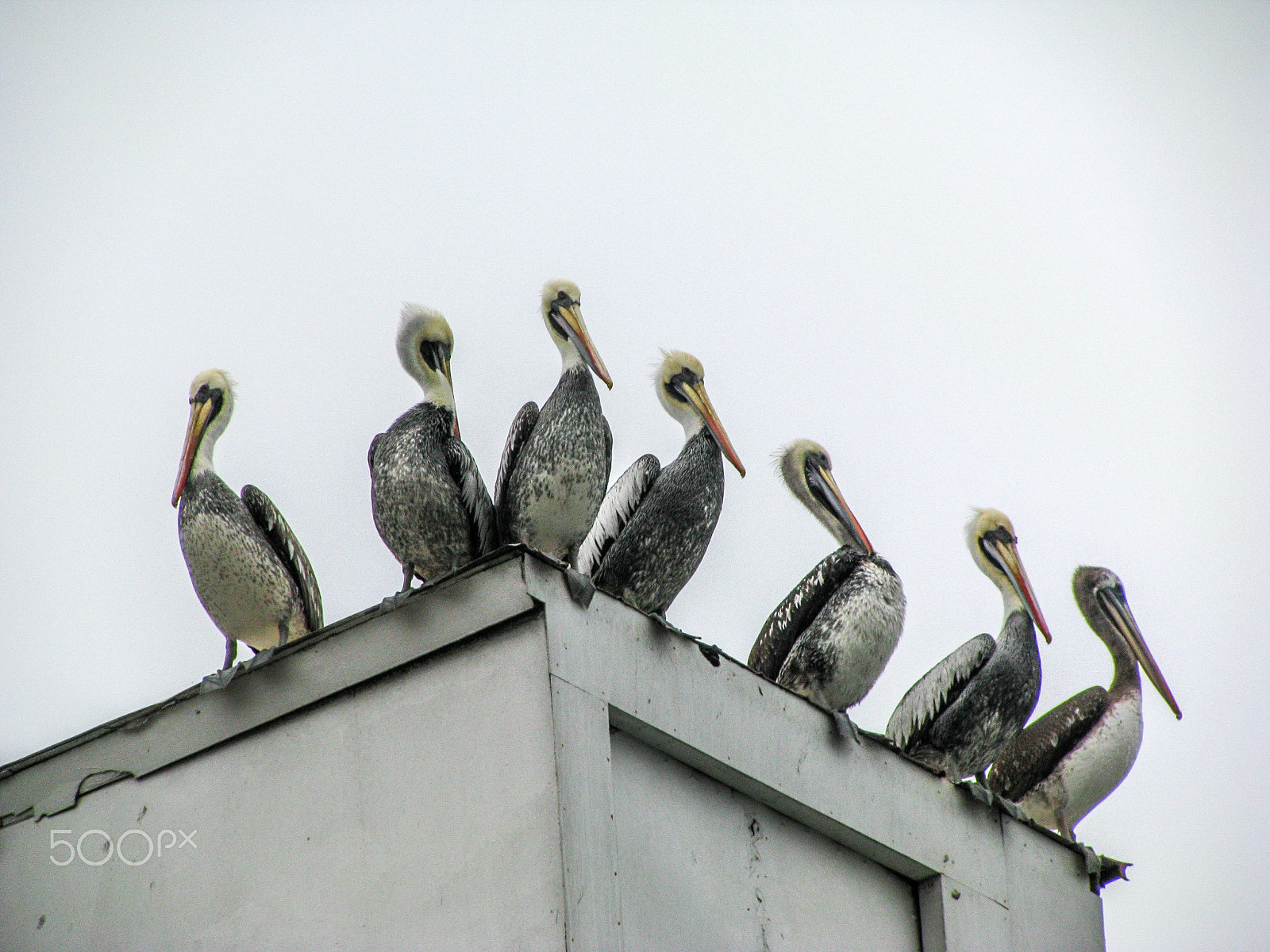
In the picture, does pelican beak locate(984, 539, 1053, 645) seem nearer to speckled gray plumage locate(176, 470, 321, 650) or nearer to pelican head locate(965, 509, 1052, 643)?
pelican head locate(965, 509, 1052, 643)

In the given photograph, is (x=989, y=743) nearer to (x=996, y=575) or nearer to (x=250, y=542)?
(x=996, y=575)

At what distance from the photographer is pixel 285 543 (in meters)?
11.7

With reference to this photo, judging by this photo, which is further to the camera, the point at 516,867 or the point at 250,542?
the point at 250,542

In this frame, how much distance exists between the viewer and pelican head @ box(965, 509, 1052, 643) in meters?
13.7

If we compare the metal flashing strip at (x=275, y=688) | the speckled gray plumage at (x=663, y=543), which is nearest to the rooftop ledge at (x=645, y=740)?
the metal flashing strip at (x=275, y=688)

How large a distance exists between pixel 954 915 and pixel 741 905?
64.8 inches

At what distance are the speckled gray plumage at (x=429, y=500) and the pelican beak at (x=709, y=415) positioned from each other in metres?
1.82

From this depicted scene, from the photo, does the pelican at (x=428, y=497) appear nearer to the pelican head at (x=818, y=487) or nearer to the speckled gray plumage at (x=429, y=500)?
the speckled gray plumage at (x=429, y=500)

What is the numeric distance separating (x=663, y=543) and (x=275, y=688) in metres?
3.15

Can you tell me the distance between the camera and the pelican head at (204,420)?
1171cm

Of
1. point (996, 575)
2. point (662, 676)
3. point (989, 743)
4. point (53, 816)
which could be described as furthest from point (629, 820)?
point (996, 575)

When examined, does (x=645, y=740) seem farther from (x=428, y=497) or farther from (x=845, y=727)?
(x=428, y=497)

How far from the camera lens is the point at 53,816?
9578 millimetres

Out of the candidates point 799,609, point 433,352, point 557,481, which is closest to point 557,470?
point 557,481
